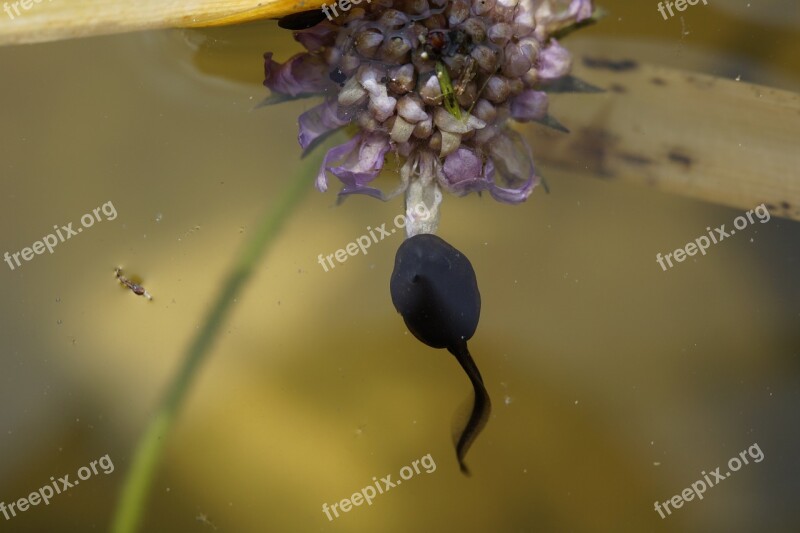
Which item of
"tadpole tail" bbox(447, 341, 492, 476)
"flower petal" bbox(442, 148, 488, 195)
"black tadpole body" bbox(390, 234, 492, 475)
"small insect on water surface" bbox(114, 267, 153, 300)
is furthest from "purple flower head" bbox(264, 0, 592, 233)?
"small insect on water surface" bbox(114, 267, 153, 300)

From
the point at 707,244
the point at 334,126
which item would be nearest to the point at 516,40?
the point at 334,126

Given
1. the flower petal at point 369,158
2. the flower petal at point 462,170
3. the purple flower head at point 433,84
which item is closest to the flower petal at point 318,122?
the purple flower head at point 433,84

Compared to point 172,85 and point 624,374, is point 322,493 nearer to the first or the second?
point 624,374

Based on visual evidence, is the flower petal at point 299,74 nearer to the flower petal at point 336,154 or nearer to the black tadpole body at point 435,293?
the flower petal at point 336,154

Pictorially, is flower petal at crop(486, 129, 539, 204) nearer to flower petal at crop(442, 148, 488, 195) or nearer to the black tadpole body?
flower petal at crop(442, 148, 488, 195)

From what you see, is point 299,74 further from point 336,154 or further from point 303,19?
point 336,154

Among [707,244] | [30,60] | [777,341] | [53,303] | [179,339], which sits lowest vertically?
[777,341]
